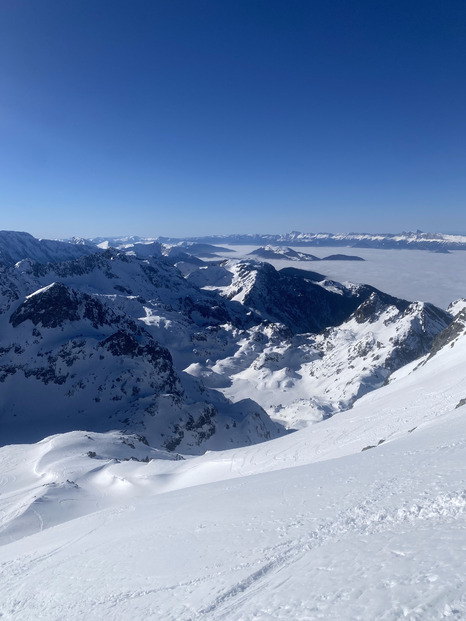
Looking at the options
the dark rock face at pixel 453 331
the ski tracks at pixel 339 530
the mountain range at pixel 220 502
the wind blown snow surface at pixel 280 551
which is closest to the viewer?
the wind blown snow surface at pixel 280 551

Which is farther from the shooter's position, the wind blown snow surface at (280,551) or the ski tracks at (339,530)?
the ski tracks at (339,530)

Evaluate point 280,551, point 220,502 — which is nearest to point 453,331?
point 220,502

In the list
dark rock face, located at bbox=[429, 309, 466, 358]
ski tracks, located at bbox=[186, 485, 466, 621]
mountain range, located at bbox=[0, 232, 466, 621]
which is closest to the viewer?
mountain range, located at bbox=[0, 232, 466, 621]

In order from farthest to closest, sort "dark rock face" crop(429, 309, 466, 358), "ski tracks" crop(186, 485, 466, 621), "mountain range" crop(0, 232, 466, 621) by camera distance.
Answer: "dark rock face" crop(429, 309, 466, 358), "ski tracks" crop(186, 485, 466, 621), "mountain range" crop(0, 232, 466, 621)

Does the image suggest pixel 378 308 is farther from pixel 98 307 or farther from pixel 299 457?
pixel 299 457

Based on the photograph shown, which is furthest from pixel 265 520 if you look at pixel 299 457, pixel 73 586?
pixel 299 457

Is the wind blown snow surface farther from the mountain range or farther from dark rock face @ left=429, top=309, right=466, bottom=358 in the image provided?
dark rock face @ left=429, top=309, right=466, bottom=358

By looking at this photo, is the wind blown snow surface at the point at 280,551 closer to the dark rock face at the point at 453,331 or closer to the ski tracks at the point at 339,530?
the ski tracks at the point at 339,530

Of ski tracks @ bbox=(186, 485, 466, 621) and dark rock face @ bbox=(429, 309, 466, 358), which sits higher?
ski tracks @ bbox=(186, 485, 466, 621)

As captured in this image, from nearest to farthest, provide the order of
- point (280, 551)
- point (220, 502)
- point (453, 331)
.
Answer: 1. point (280, 551)
2. point (220, 502)
3. point (453, 331)

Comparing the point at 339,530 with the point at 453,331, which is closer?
the point at 339,530

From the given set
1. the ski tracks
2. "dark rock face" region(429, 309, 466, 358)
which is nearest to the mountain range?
the ski tracks

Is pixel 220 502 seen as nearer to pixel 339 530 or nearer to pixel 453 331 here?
pixel 339 530

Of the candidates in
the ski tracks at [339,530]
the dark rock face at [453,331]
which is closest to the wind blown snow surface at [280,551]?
the ski tracks at [339,530]
